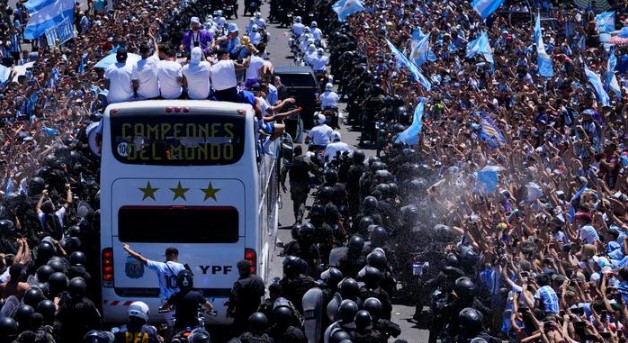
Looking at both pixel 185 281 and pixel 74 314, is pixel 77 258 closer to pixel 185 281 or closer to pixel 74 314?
pixel 74 314

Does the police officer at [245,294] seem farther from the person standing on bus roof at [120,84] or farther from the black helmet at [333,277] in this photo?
the person standing on bus roof at [120,84]

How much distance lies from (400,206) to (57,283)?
6914mm

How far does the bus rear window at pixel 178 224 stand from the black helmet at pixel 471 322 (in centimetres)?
430

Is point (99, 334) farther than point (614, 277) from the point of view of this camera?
No

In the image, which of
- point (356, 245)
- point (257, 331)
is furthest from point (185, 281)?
point (356, 245)

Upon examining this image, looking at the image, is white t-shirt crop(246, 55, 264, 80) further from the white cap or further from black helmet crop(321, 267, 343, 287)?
the white cap

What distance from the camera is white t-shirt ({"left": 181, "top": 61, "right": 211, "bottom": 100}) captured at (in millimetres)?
17359

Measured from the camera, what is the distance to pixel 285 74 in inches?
1400

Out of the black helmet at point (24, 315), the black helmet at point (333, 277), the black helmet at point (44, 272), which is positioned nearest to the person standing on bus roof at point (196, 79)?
the black helmet at point (44, 272)

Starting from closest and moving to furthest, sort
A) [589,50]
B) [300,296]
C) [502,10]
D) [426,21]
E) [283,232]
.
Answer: [300,296]
[283,232]
[589,50]
[426,21]
[502,10]

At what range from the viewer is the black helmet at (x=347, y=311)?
13.5 m

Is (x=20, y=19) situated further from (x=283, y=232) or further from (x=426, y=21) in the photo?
(x=283, y=232)

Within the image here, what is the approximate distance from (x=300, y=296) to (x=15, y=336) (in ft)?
11.3

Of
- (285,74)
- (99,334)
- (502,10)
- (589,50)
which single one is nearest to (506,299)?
(99,334)
